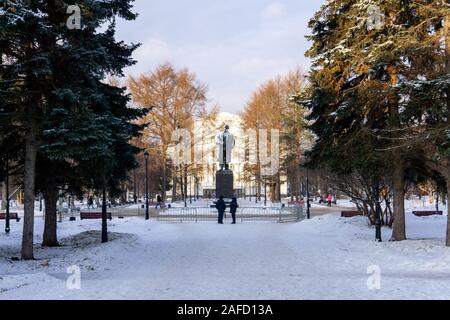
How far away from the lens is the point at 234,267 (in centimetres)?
1203

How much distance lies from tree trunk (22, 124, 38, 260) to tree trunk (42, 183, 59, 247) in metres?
3.27

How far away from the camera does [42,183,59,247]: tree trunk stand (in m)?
17.7

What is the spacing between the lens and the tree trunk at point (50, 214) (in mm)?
17708

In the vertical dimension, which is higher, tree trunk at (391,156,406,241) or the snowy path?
tree trunk at (391,156,406,241)

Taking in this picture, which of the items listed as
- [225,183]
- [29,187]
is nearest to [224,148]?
[225,183]

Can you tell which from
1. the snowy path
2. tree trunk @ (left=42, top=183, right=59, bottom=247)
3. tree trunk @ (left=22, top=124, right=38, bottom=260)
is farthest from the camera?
tree trunk @ (left=42, top=183, right=59, bottom=247)

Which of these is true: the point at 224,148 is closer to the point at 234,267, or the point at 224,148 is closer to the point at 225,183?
the point at 225,183

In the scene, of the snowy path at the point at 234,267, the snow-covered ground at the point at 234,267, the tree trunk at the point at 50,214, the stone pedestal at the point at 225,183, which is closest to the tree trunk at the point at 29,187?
the snow-covered ground at the point at 234,267

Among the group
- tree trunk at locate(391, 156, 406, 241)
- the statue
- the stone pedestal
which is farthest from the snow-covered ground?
the statue

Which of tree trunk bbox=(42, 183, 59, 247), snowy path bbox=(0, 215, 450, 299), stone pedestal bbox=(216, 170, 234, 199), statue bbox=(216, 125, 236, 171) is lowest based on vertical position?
snowy path bbox=(0, 215, 450, 299)

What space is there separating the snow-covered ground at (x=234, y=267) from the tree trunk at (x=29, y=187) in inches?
22.0

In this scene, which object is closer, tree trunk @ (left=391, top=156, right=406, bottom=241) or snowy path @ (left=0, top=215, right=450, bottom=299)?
snowy path @ (left=0, top=215, right=450, bottom=299)

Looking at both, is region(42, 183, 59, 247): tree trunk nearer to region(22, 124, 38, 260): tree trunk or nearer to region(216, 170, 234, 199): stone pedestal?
region(22, 124, 38, 260): tree trunk

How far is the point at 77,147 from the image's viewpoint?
1304cm
